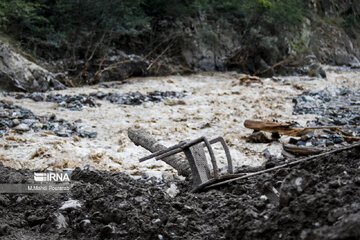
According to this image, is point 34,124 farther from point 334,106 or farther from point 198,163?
point 334,106

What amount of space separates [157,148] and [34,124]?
2877 mm

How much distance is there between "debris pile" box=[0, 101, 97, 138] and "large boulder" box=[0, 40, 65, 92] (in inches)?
96.0

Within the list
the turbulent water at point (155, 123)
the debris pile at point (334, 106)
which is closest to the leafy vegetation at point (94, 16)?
the turbulent water at point (155, 123)

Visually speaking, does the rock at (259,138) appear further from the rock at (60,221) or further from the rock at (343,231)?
the rock at (343,231)

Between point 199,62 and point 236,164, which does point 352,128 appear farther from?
point 199,62

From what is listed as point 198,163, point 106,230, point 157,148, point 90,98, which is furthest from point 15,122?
point 106,230

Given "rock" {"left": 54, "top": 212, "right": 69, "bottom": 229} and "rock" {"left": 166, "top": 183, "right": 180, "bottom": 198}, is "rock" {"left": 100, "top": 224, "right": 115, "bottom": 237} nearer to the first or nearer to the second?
"rock" {"left": 54, "top": 212, "right": 69, "bottom": 229}

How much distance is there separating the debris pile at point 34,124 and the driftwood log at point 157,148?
1673mm

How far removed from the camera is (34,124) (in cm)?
516

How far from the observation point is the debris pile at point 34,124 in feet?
16.3

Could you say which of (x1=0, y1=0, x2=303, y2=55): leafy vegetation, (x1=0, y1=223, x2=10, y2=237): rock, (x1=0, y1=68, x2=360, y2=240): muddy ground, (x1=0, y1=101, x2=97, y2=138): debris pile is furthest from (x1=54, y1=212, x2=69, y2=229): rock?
(x1=0, y1=0, x2=303, y2=55): leafy vegetation

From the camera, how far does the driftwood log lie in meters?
2.89

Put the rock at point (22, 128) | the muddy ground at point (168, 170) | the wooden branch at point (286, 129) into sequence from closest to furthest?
the muddy ground at point (168, 170) < the wooden branch at point (286, 129) < the rock at point (22, 128)

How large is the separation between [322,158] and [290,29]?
13916mm
